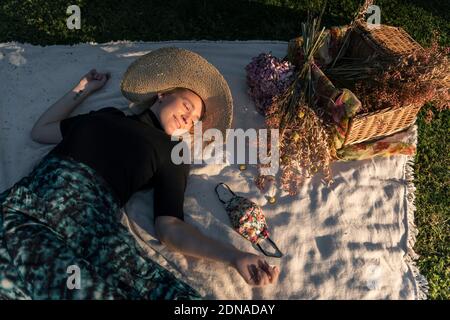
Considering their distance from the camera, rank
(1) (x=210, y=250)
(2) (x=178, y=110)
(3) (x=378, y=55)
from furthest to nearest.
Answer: (3) (x=378, y=55), (2) (x=178, y=110), (1) (x=210, y=250)

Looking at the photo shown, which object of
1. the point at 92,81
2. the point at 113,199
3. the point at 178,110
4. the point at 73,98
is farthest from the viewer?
the point at 92,81

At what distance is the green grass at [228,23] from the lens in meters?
4.12

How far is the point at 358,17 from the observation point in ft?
12.7

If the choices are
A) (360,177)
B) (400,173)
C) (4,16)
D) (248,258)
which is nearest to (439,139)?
(400,173)

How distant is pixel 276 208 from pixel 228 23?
1.97 metres

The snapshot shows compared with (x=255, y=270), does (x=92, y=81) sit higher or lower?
higher

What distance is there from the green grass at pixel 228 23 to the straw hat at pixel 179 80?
109 centimetres

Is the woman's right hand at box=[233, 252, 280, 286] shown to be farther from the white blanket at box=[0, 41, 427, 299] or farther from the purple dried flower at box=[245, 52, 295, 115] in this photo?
the purple dried flower at box=[245, 52, 295, 115]

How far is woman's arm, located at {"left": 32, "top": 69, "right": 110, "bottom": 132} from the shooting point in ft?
12.0

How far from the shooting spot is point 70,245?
2.95 meters

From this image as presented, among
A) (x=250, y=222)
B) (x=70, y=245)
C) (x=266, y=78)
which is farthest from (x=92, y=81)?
(x=250, y=222)

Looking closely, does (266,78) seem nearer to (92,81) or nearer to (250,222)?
(250,222)
